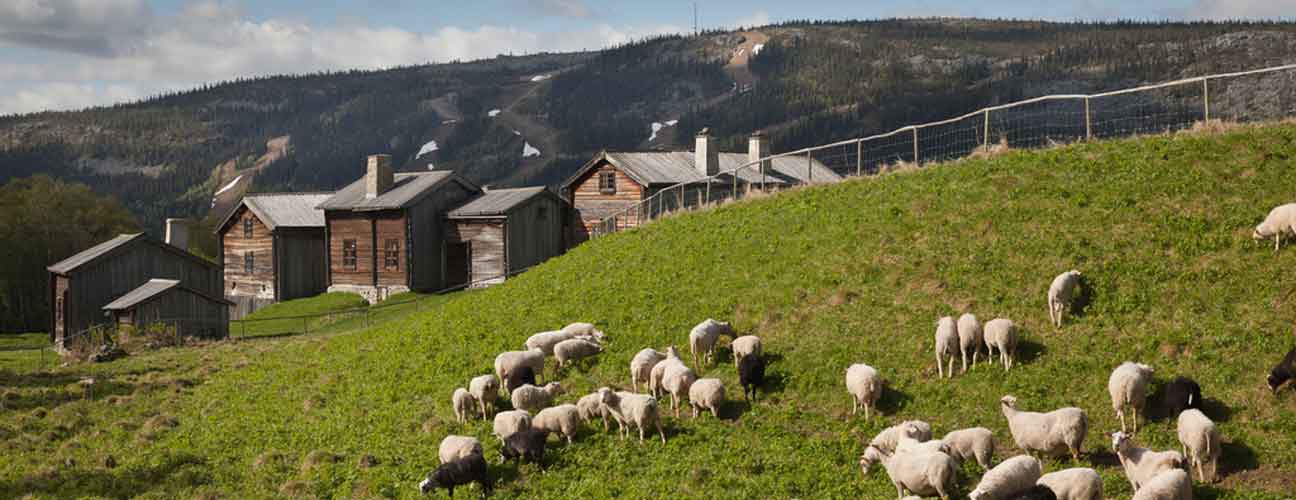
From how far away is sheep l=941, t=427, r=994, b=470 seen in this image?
1628 centimetres

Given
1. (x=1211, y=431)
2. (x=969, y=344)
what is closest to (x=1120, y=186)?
(x=969, y=344)

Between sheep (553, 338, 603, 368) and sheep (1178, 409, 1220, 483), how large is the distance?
1329 centimetres

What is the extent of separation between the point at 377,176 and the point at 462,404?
42465mm

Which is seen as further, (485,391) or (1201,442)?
(485,391)

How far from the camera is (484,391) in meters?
22.5

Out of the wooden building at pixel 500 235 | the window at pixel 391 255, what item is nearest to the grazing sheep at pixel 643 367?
the wooden building at pixel 500 235

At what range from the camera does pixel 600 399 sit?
20.6 meters

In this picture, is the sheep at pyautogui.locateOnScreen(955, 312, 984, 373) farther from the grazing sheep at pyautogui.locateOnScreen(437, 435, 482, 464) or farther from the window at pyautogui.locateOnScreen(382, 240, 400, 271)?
the window at pyautogui.locateOnScreen(382, 240, 400, 271)

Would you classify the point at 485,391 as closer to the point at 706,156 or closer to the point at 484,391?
the point at 484,391

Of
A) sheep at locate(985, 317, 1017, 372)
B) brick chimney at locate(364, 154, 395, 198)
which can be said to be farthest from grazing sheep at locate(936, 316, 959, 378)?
brick chimney at locate(364, 154, 395, 198)

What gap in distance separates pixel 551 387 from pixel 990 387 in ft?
29.2

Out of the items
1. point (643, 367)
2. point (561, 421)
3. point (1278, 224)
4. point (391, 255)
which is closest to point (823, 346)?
point (643, 367)

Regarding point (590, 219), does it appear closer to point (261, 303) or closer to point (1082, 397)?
point (261, 303)

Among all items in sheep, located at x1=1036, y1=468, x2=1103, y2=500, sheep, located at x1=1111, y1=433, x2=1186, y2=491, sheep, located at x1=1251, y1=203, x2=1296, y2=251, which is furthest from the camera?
sheep, located at x1=1251, y1=203, x2=1296, y2=251
